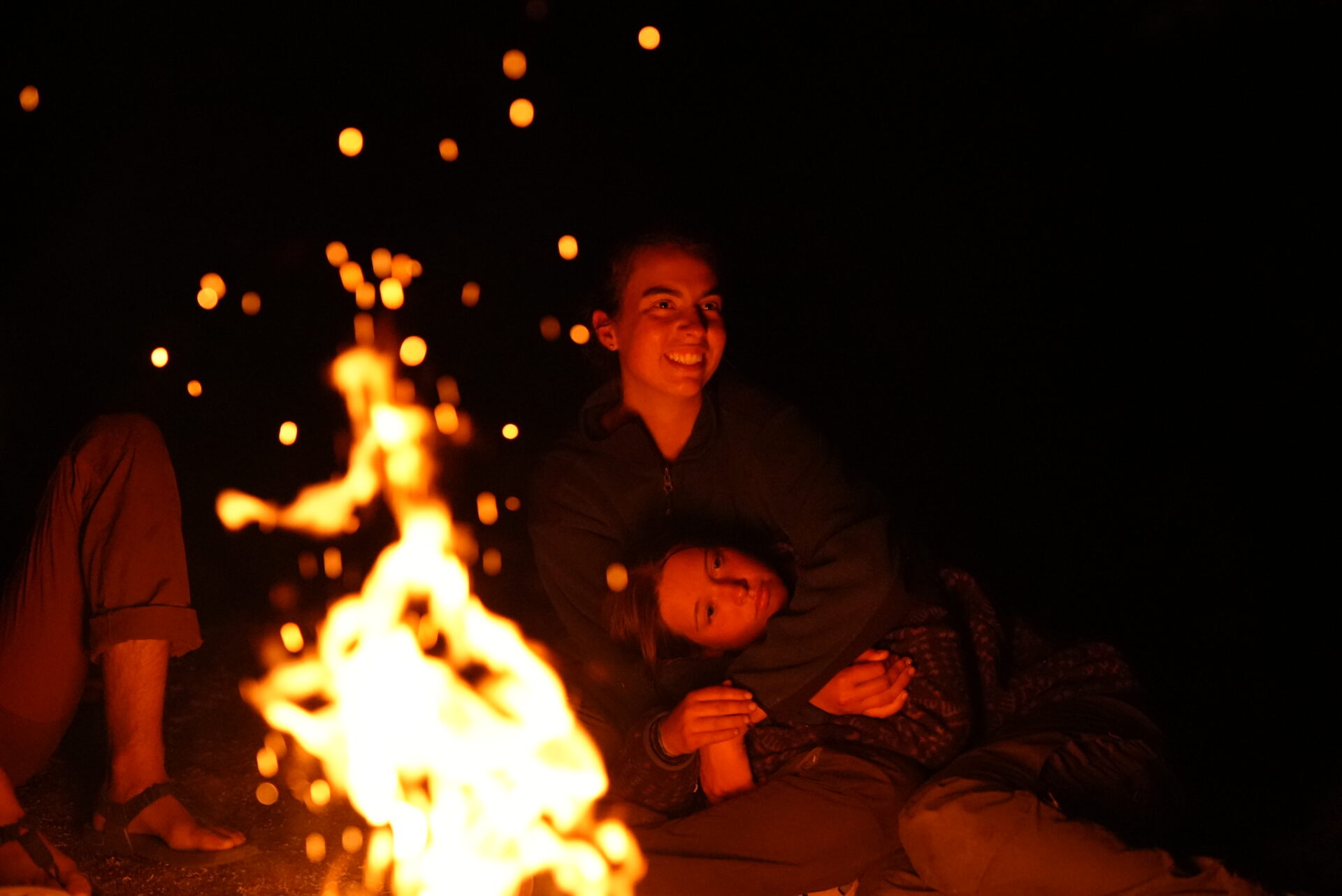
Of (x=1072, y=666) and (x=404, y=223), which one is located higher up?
(x=404, y=223)

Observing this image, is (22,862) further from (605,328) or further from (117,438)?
(605,328)

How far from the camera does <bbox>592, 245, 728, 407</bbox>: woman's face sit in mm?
2453

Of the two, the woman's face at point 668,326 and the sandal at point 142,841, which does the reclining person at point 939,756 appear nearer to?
the woman's face at point 668,326

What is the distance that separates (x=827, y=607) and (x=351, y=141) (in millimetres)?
1983

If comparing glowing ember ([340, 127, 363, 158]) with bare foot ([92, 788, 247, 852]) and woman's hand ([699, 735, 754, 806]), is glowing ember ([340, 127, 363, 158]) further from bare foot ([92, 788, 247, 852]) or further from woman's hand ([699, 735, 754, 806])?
woman's hand ([699, 735, 754, 806])

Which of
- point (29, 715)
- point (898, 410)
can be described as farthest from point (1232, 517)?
point (29, 715)

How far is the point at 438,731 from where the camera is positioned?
2352mm

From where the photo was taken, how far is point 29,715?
2092 mm

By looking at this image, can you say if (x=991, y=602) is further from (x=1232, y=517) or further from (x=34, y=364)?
(x=34, y=364)

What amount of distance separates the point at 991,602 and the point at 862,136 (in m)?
1.49

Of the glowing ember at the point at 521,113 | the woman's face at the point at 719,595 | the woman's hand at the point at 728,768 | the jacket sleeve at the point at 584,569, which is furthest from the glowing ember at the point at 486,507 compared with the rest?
the woman's hand at the point at 728,768

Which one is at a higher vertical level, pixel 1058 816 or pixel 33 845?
pixel 1058 816

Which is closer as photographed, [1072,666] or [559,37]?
[1072,666]

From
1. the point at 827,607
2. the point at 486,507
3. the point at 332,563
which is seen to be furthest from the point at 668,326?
the point at 332,563
